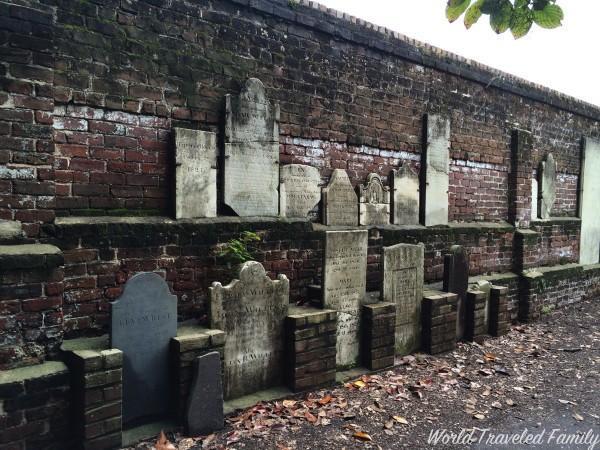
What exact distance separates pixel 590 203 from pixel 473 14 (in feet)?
32.8

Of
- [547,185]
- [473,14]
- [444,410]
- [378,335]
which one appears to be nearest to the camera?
[473,14]

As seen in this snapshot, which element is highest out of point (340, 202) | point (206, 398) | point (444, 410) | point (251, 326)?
point (340, 202)

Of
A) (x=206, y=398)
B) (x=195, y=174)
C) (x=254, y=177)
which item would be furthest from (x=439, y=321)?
(x=195, y=174)

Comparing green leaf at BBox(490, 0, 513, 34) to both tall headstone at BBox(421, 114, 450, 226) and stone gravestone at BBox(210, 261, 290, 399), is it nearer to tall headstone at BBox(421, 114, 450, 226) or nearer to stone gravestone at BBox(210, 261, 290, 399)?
stone gravestone at BBox(210, 261, 290, 399)

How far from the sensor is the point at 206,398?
3.70m

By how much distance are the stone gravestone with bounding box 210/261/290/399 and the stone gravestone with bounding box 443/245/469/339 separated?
2.67 m

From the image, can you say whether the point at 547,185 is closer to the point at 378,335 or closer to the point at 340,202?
the point at 340,202

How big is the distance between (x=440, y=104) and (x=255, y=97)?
3.49m

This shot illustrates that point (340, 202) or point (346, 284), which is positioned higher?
point (340, 202)

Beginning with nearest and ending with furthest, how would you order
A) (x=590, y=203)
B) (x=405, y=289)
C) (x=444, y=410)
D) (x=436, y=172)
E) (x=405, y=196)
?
(x=444, y=410) → (x=405, y=289) → (x=405, y=196) → (x=436, y=172) → (x=590, y=203)

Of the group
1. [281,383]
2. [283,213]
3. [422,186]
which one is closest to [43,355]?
[281,383]

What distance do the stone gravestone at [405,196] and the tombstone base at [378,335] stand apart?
173 cm

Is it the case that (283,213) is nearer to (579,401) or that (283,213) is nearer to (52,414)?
(52,414)

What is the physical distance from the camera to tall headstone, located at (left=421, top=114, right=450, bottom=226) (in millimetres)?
6957
